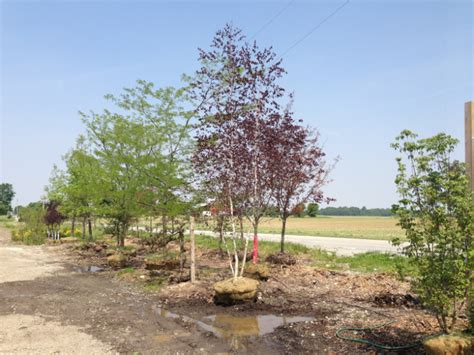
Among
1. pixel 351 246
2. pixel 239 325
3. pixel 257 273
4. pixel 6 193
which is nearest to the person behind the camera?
pixel 239 325

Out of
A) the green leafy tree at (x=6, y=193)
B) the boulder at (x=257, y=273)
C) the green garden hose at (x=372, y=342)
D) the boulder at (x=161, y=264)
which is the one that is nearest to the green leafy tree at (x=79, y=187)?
the boulder at (x=161, y=264)

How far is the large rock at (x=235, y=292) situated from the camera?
7.82m

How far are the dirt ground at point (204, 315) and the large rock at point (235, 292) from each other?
0.55 feet

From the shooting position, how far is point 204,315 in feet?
24.3

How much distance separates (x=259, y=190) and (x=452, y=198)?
19.6 feet

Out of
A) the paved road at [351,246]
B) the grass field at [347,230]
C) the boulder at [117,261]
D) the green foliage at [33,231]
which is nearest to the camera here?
the boulder at [117,261]

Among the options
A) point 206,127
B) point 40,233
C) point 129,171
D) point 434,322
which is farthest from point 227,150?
point 40,233

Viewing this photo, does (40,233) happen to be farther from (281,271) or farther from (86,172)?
(281,271)

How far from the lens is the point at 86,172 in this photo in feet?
55.9

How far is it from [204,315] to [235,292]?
2.53ft

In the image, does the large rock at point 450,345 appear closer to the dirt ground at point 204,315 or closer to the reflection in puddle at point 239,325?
the dirt ground at point 204,315

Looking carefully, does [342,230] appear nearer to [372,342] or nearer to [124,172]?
[124,172]

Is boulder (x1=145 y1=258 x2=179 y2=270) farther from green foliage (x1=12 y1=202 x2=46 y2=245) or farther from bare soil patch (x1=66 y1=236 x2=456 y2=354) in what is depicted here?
green foliage (x1=12 y1=202 x2=46 y2=245)

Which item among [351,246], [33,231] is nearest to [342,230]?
[351,246]
